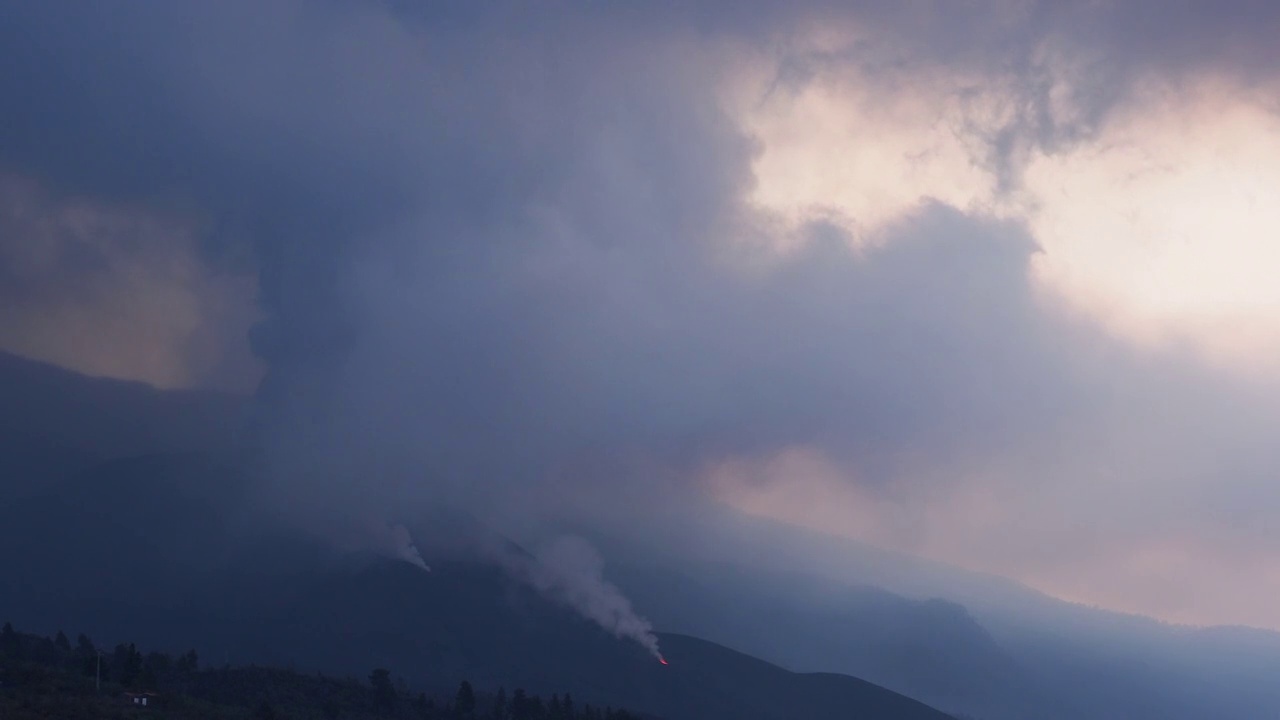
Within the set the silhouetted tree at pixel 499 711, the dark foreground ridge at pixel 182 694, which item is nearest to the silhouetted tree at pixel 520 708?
the dark foreground ridge at pixel 182 694

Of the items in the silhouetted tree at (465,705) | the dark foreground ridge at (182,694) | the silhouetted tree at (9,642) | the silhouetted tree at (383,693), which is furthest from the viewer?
the silhouetted tree at (465,705)

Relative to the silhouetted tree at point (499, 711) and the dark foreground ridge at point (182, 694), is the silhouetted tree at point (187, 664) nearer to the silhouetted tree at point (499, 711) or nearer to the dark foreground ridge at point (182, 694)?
the dark foreground ridge at point (182, 694)

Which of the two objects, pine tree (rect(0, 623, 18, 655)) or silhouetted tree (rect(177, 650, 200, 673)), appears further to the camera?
silhouetted tree (rect(177, 650, 200, 673))

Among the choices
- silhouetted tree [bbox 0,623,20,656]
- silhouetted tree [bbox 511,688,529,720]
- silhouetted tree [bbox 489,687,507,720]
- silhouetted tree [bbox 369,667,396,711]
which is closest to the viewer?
silhouetted tree [bbox 0,623,20,656]

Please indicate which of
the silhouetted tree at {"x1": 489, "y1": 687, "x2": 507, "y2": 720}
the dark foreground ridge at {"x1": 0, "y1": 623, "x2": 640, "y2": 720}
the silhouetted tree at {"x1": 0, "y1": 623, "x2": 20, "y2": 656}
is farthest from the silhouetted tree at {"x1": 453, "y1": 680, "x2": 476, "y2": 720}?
the silhouetted tree at {"x1": 0, "y1": 623, "x2": 20, "y2": 656}

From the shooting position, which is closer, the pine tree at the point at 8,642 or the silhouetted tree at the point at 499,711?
the pine tree at the point at 8,642

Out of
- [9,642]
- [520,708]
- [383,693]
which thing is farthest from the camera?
[520,708]

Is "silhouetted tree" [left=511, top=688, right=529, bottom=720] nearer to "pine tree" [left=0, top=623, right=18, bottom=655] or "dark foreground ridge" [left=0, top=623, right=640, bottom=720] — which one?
"dark foreground ridge" [left=0, top=623, right=640, bottom=720]

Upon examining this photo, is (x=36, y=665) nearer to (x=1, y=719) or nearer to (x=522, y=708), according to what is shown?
(x=1, y=719)

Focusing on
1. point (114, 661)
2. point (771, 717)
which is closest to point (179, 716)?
point (114, 661)

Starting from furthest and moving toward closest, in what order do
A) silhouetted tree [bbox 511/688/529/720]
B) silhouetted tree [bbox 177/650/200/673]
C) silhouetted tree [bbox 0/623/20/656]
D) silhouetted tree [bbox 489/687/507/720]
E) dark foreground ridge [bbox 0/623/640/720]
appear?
silhouetted tree [bbox 489/687/507/720] → silhouetted tree [bbox 511/688/529/720] → silhouetted tree [bbox 177/650/200/673] → silhouetted tree [bbox 0/623/20/656] → dark foreground ridge [bbox 0/623/640/720]

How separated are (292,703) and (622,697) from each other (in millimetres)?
100783

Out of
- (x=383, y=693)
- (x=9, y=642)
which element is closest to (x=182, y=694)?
(x=383, y=693)

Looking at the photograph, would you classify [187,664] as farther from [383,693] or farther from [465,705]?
[465,705]
